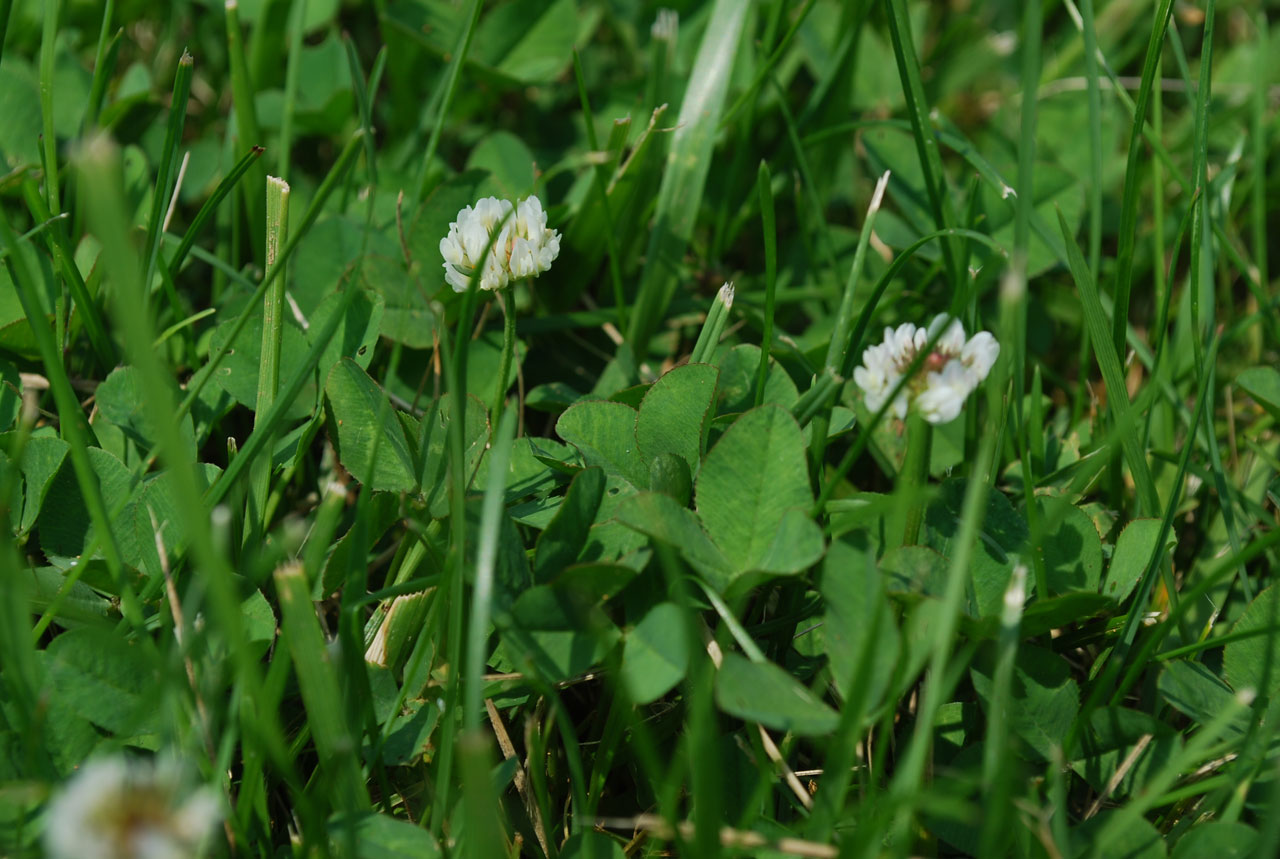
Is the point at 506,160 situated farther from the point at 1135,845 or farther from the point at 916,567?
the point at 1135,845

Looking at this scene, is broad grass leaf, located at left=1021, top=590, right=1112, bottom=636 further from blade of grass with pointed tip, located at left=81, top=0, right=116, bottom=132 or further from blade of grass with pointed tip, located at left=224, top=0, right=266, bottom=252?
blade of grass with pointed tip, located at left=81, top=0, right=116, bottom=132

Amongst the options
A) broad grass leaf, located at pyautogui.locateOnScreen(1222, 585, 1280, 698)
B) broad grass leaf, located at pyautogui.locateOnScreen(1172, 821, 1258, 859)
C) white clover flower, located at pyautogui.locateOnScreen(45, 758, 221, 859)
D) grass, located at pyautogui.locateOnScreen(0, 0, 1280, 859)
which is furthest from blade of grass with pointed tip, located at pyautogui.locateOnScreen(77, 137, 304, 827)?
broad grass leaf, located at pyautogui.locateOnScreen(1222, 585, 1280, 698)

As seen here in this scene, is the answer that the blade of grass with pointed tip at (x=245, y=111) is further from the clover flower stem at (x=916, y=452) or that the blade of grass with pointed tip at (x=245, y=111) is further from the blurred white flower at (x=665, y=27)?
the clover flower stem at (x=916, y=452)

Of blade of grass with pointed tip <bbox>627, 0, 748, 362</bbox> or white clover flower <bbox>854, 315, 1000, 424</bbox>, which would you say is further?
blade of grass with pointed tip <bbox>627, 0, 748, 362</bbox>

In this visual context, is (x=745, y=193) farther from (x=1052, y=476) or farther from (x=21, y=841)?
(x=21, y=841)

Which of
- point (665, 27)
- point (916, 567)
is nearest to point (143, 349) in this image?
point (916, 567)

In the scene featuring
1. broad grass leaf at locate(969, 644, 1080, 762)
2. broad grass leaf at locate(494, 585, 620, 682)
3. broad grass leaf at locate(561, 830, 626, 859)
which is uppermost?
broad grass leaf at locate(494, 585, 620, 682)

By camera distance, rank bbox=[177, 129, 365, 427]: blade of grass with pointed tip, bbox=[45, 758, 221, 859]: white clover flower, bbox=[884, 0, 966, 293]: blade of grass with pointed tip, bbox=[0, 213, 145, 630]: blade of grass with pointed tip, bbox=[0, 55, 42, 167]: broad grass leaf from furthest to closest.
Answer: bbox=[0, 55, 42, 167]: broad grass leaf → bbox=[884, 0, 966, 293]: blade of grass with pointed tip → bbox=[177, 129, 365, 427]: blade of grass with pointed tip → bbox=[0, 213, 145, 630]: blade of grass with pointed tip → bbox=[45, 758, 221, 859]: white clover flower
